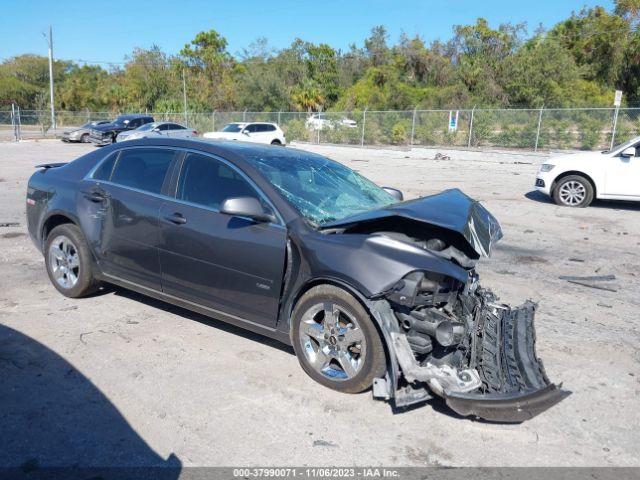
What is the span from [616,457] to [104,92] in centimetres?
6553

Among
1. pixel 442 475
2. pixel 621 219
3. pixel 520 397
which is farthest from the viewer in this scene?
pixel 621 219

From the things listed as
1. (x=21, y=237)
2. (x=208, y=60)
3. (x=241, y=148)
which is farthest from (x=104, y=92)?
(x=241, y=148)

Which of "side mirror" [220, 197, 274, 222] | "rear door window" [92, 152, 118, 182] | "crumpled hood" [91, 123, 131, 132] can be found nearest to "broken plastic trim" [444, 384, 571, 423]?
"side mirror" [220, 197, 274, 222]

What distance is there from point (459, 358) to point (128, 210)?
2993mm

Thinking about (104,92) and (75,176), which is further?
(104,92)

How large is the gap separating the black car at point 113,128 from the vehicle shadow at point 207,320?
2683cm

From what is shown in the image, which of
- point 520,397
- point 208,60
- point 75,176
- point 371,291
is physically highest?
point 208,60

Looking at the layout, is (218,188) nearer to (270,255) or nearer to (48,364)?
(270,255)

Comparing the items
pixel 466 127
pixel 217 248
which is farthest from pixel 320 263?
pixel 466 127

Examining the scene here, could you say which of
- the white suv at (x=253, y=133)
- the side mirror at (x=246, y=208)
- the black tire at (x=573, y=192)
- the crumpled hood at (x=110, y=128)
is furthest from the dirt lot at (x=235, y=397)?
the crumpled hood at (x=110, y=128)

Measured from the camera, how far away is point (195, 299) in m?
4.41

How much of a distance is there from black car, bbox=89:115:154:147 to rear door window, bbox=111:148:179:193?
88.8 ft

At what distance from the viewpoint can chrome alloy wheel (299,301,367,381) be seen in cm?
364

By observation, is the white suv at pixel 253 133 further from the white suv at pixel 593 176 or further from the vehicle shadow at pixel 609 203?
the white suv at pixel 593 176
